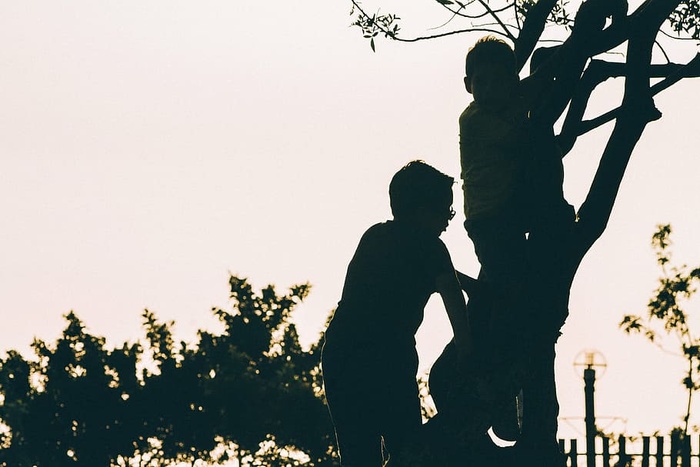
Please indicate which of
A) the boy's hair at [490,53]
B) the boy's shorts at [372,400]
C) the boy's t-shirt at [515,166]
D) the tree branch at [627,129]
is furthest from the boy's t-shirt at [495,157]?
the boy's shorts at [372,400]

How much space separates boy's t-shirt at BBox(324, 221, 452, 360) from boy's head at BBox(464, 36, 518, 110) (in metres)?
1.00

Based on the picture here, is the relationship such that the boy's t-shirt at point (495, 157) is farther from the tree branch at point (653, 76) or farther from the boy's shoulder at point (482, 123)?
the tree branch at point (653, 76)

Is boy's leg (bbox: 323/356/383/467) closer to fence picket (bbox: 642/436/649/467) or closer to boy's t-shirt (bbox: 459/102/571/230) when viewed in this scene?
boy's t-shirt (bbox: 459/102/571/230)

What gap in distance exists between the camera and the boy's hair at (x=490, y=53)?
6.00 m

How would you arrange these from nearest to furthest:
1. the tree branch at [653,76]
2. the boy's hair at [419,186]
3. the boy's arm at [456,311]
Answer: the boy's arm at [456,311]
the boy's hair at [419,186]
the tree branch at [653,76]

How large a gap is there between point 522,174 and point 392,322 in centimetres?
123

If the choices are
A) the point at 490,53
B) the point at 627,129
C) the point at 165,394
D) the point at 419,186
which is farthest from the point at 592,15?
the point at 165,394

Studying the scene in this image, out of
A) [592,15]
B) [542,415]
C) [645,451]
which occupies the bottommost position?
[542,415]

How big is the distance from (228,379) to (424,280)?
4040 centimetres

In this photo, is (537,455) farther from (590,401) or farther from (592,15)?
(590,401)

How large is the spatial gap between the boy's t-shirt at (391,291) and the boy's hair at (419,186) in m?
0.13

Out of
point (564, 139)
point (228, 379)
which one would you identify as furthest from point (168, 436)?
point (564, 139)

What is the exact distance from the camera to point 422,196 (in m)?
5.47

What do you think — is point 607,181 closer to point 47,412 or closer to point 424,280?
point 424,280
